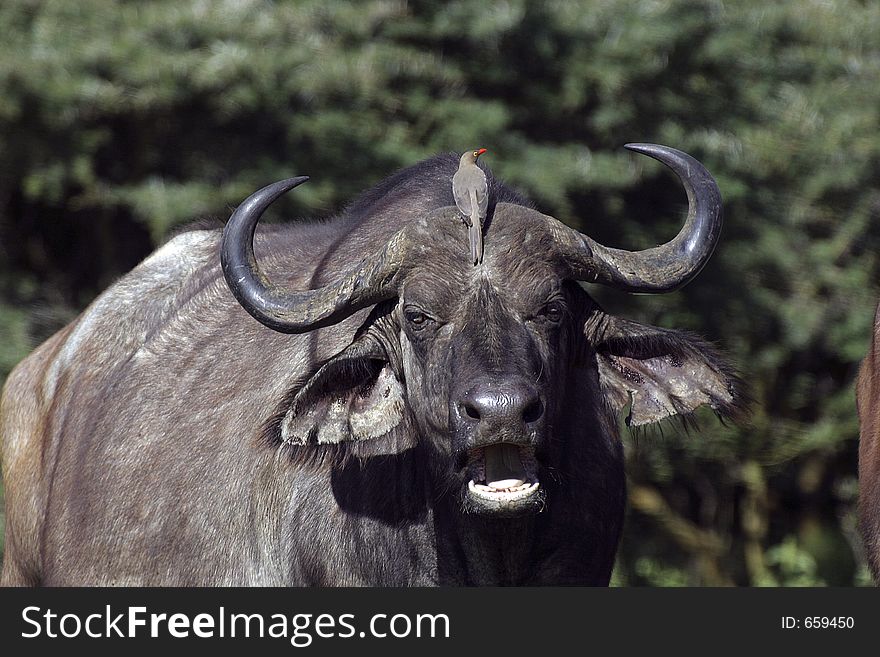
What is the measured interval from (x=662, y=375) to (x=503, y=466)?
3.67ft

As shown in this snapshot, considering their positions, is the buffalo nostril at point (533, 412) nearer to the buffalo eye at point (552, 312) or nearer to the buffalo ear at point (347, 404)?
the buffalo eye at point (552, 312)

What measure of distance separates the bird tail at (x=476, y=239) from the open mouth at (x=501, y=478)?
753mm

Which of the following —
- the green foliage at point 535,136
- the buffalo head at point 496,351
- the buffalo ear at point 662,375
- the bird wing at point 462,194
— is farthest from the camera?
the green foliage at point 535,136

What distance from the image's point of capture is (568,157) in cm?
Result: 1234

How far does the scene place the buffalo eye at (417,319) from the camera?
17.7 ft

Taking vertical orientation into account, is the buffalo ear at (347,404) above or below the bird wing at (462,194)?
below

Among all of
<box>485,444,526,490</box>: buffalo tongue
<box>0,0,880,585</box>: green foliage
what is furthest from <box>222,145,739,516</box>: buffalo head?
<box>0,0,880,585</box>: green foliage

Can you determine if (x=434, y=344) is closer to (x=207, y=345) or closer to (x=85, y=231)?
(x=207, y=345)

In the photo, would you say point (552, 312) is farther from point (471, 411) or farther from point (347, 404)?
point (347, 404)

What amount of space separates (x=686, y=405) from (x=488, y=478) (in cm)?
117

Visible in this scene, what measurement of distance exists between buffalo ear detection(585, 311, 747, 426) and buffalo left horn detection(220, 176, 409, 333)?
103 centimetres

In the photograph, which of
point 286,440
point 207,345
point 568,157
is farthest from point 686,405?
point 568,157

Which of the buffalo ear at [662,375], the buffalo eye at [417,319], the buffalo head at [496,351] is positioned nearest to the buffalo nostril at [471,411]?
the buffalo head at [496,351]

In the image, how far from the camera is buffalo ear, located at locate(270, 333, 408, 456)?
5.64m
